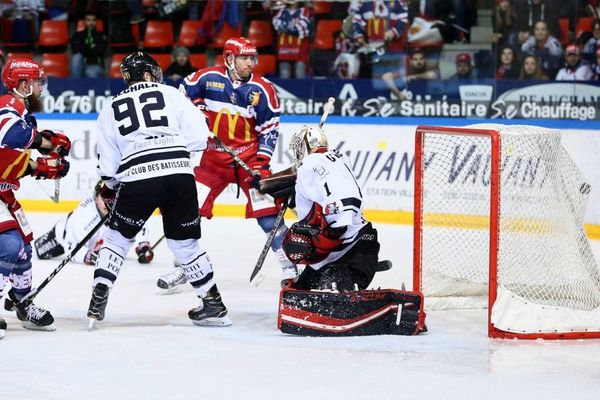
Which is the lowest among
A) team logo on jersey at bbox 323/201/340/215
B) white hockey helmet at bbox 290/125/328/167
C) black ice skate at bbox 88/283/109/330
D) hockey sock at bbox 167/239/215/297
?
black ice skate at bbox 88/283/109/330

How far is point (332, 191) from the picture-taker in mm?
5074

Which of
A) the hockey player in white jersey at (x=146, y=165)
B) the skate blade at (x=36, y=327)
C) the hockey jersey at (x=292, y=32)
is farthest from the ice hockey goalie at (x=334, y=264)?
the hockey jersey at (x=292, y=32)

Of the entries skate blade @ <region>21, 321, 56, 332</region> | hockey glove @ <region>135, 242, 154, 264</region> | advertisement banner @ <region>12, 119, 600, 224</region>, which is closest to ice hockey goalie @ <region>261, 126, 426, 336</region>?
skate blade @ <region>21, 321, 56, 332</region>

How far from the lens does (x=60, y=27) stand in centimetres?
1040

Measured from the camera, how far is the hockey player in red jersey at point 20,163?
16.4 ft

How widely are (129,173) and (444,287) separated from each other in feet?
5.45

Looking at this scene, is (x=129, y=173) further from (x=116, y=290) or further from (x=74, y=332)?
(x=116, y=290)

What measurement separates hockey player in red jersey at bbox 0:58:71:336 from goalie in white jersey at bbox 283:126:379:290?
99 cm

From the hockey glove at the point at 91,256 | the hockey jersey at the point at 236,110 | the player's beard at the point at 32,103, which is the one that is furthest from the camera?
the hockey glove at the point at 91,256

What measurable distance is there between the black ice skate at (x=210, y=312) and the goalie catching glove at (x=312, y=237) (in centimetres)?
36

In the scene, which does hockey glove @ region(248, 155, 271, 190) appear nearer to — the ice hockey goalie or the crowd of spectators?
the ice hockey goalie

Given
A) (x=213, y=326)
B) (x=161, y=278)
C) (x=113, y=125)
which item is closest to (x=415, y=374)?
(x=213, y=326)

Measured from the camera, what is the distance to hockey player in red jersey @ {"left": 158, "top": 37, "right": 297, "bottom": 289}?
6.35 m

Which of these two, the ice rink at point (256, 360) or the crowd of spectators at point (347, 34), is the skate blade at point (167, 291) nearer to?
the ice rink at point (256, 360)
